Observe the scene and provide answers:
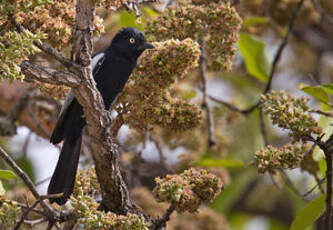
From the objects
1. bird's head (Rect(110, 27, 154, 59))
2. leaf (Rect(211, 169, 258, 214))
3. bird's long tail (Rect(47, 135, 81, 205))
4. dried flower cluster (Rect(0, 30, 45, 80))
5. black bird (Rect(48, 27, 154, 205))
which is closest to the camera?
dried flower cluster (Rect(0, 30, 45, 80))

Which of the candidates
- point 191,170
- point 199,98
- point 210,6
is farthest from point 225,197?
point 191,170

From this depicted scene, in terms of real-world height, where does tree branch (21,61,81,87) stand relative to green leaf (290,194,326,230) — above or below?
below

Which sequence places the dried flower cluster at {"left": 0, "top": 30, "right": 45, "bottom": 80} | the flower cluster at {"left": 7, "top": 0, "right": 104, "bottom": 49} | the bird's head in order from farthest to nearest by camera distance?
the bird's head → the flower cluster at {"left": 7, "top": 0, "right": 104, "bottom": 49} → the dried flower cluster at {"left": 0, "top": 30, "right": 45, "bottom": 80}

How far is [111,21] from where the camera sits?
615 cm

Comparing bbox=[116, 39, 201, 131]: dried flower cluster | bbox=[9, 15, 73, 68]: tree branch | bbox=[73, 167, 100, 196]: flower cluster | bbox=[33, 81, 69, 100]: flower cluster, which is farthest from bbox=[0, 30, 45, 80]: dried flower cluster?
bbox=[73, 167, 100, 196]: flower cluster

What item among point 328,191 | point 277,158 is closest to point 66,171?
point 277,158

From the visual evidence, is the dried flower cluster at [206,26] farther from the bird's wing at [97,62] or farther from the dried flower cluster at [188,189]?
the dried flower cluster at [188,189]

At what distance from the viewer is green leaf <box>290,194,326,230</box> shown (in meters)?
3.11

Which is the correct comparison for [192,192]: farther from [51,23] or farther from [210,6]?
[210,6]

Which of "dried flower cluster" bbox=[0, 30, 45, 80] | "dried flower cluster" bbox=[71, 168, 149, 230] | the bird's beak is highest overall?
the bird's beak

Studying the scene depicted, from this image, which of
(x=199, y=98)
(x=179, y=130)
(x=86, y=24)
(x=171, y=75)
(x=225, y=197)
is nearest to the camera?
(x=86, y=24)

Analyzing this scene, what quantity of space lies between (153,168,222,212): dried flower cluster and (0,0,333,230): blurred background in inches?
31.6

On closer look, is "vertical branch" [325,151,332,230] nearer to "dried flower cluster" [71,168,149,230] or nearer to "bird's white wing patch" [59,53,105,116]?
"dried flower cluster" [71,168,149,230]

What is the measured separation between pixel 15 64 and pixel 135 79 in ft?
3.17
